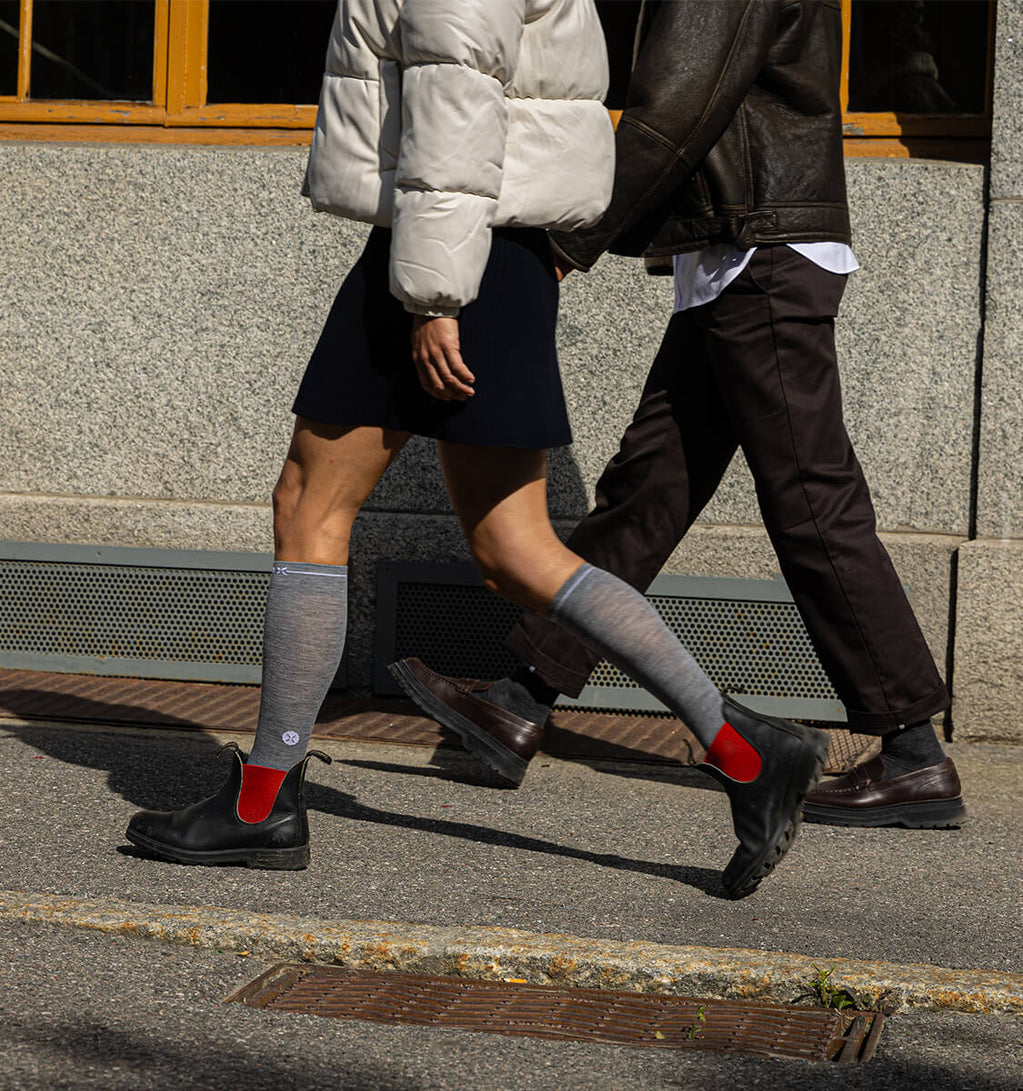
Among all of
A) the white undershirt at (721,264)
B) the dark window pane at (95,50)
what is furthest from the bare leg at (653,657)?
the dark window pane at (95,50)

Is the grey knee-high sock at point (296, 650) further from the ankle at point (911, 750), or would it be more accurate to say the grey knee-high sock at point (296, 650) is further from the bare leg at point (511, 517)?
the ankle at point (911, 750)

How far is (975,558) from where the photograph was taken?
472 cm

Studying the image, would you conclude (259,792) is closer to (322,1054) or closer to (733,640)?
(322,1054)

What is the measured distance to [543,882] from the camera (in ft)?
10.6

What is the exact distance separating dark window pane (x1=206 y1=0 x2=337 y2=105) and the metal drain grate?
12.0 ft

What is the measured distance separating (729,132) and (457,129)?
45.7 inches

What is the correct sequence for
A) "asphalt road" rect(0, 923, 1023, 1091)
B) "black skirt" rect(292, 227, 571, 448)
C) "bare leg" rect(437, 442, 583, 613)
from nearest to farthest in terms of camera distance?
"asphalt road" rect(0, 923, 1023, 1091) → "black skirt" rect(292, 227, 571, 448) → "bare leg" rect(437, 442, 583, 613)

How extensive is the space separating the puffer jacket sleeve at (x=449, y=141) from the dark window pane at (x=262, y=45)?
2.88 meters

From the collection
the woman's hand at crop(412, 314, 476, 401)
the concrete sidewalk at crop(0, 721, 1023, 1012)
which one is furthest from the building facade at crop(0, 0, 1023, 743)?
the woman's hand at crop(412, 314, 476, 401)

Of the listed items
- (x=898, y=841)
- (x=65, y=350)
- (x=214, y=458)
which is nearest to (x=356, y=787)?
(x=898, y=841)

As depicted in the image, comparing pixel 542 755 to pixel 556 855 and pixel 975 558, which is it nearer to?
pixel 556 855

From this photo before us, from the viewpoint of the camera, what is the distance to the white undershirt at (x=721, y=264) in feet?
12.4

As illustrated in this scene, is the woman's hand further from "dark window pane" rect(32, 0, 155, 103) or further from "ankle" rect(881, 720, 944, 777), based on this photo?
"dark window pane" rect(32, 0, 155, 103)

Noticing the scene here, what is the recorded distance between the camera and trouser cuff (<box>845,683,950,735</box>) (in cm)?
380
